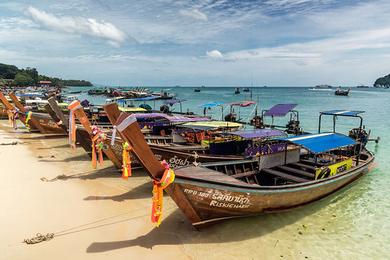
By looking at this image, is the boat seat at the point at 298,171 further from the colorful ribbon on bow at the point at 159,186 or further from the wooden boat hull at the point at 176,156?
the colorful ribbon on bow at the point at 159,186

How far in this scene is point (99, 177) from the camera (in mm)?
12328

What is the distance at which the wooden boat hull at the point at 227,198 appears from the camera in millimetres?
6836

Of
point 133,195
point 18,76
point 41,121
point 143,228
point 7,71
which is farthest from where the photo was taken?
point 7,71

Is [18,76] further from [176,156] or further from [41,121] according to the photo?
[176,156]

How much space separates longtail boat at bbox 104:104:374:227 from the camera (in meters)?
6.38

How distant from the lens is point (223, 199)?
7.23 meters

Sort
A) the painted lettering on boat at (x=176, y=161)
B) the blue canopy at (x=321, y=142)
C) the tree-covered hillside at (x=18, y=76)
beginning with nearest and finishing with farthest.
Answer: the blue canopy at (x=321, y=142)
the painted lettering on boat at (x=176, y=161)
the tree-covered hillside at (x=18, y=76)

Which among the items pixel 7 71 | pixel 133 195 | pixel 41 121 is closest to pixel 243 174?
pixel 133 195

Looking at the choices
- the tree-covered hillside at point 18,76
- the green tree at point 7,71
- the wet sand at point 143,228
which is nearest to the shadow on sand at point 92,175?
the wet sand at point 143,228

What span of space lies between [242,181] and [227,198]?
1.55 meters

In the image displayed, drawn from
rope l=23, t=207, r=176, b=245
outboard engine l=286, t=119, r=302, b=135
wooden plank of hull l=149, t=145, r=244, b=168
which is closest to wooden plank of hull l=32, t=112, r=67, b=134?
wooden plank of hull l=149, t=145, r=244, b=168

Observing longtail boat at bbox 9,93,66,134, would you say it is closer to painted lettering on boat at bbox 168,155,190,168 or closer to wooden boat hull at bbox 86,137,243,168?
wooden boat hull at bbox 86,137,243,168

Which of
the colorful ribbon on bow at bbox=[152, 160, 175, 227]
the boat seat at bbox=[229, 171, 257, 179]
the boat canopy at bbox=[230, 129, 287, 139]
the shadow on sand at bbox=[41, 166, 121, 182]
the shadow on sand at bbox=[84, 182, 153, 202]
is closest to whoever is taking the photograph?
the colorful ribbon on bow at bbox=[152, 160, 175, 227]

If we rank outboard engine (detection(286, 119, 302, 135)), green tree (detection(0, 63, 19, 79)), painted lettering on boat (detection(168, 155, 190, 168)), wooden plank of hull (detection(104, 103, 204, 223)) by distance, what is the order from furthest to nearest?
green tree (detection(0, 63, 19, 79)), outboard engine (detection(286, 119, 302, 135)), painted lettering on boat (detection(168, 155, 190, 168)), wooden plank of hull (detection(104, 103, 204, 223))
